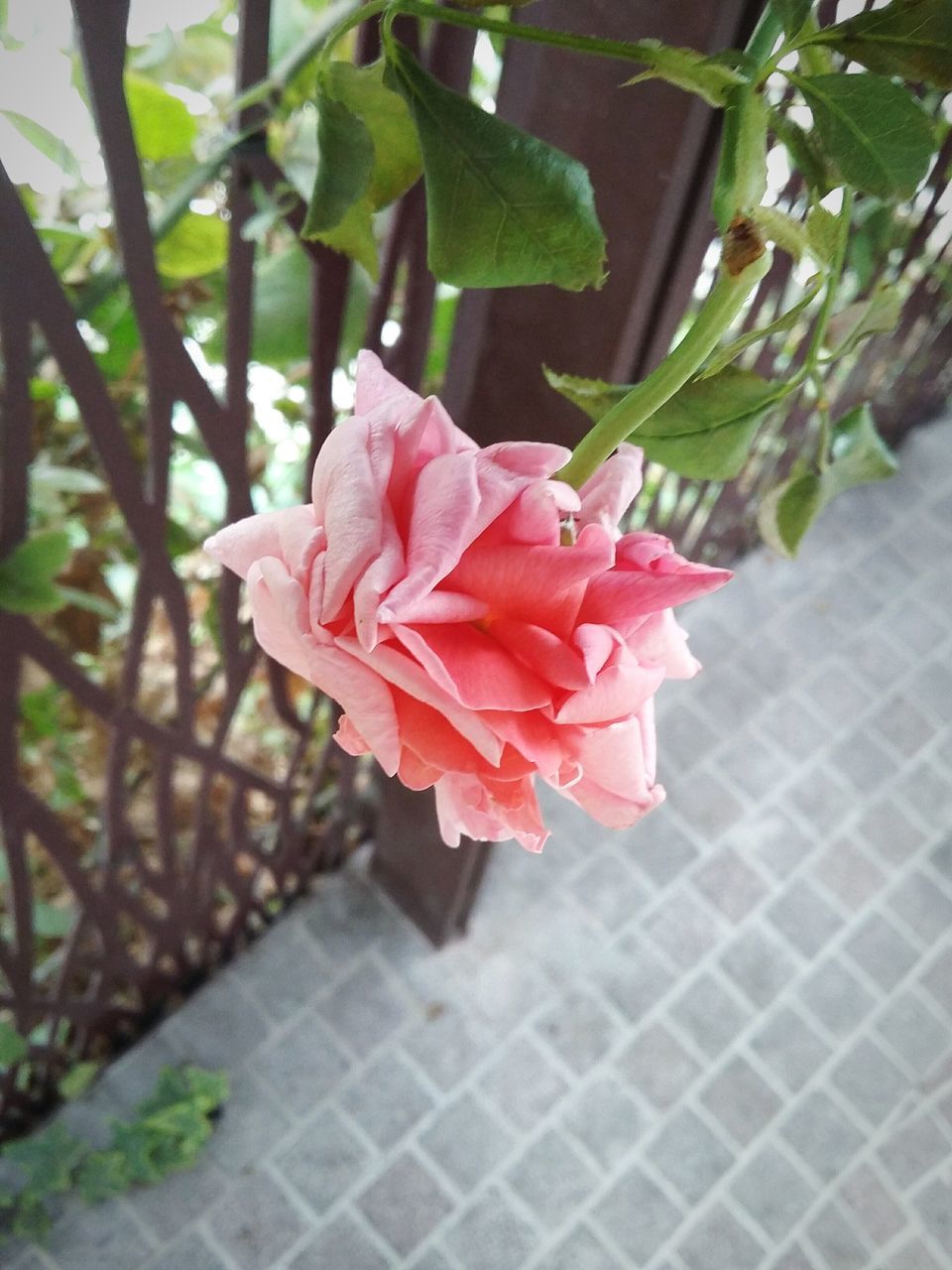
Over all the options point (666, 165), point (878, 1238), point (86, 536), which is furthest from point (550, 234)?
point (878, 1238)

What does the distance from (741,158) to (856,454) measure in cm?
23

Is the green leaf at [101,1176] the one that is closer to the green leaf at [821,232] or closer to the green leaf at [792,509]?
the green leaf at [792,509]

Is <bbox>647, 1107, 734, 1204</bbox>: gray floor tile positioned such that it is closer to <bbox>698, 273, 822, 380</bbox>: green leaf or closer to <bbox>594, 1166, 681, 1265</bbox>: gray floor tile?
<bbox>594, 1166, 681, 1265</bbox>: gray floor tile

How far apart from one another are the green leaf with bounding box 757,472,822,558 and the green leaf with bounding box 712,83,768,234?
0.20 metres

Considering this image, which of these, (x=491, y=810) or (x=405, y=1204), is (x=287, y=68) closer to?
(x=491, y=810)

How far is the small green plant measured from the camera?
3.42ft

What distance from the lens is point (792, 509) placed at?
0.44m

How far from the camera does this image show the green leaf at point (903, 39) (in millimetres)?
263

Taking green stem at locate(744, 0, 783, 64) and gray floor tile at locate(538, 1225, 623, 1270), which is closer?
green stem at locate(744, 0, 783, 64)

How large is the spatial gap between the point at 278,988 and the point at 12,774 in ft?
1.97

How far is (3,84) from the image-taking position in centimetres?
43

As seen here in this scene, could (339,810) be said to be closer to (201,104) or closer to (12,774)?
(12,774)

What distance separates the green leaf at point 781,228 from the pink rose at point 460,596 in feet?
0.22

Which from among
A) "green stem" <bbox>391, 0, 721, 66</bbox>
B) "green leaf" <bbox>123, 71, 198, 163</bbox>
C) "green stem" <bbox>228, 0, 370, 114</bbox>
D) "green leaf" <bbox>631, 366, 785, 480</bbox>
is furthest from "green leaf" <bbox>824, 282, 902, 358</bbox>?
"green leaf" <bbox>123, 71, 198, 163</bbox>
